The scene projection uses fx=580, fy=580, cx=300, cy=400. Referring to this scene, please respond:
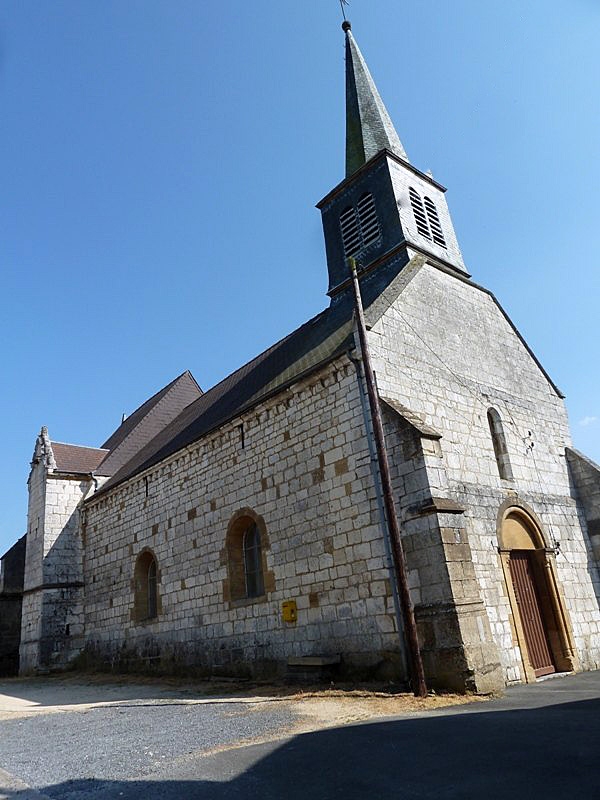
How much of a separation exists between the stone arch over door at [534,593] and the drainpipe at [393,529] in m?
2.65

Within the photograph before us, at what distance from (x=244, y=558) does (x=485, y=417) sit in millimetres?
5821

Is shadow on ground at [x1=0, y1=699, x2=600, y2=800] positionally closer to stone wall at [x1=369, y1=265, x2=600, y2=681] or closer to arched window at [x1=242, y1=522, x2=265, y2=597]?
stone wall at [x1=369, y1=265, x2=600, y2=681]

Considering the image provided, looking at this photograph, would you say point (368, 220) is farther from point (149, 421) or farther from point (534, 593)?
point (149, 421)

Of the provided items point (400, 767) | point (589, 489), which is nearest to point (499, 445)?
point (589, 489)

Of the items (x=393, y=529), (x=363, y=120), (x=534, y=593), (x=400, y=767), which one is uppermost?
(x=363, y=120)

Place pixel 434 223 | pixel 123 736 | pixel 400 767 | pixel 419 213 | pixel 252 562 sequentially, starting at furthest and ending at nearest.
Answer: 1. pixel 434 223
2. pixel 419 213
3. pixel 252 562
4. pixel 123 736
5. pixel 400 767

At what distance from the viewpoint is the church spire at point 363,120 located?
16.4 meters

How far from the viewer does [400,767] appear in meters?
4.27

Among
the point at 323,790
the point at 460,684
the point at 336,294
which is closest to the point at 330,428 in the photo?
the point at 460,684

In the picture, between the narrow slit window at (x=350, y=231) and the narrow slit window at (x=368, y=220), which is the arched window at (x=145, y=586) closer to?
the narrow slit window at (x=350, y=231)

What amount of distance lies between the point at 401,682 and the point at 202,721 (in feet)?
9.64

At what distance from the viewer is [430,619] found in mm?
8234

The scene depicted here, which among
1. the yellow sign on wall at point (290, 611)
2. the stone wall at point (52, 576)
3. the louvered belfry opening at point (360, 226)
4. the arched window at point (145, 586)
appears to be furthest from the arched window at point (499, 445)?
the stone wall at point (52, 576)

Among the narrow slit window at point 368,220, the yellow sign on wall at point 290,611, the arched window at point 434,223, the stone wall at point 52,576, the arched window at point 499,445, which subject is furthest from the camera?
the stone wall at point 52,576
